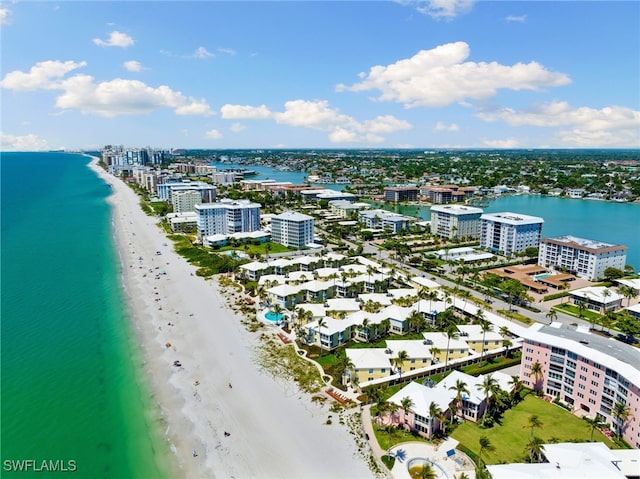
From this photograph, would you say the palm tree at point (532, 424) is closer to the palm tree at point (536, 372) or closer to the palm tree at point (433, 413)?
the palm tree at point (536, 372)

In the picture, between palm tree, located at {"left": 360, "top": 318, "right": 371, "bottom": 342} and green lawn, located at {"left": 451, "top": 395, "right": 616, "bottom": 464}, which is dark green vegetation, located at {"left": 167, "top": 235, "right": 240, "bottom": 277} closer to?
palm tree, located at {"left": 360, "top": 318, "right": 371, "bottom": 342}

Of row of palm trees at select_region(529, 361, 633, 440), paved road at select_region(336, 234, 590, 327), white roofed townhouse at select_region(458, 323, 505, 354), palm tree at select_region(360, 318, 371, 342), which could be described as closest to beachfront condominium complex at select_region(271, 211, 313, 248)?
paved road at select_region(336, 234, 590, 327)

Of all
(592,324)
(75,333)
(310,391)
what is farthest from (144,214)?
(592,324)

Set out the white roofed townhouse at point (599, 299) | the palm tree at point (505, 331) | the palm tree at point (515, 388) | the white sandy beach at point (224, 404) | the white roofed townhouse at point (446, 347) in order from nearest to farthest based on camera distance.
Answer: the white sandy beach at point (224, 404) → the palm tree at point (515, 388) → the white roofed townhouse at point (446, 347) → the palm tree at point (505, 331) → the white roofed townhouse at point (599, 299)

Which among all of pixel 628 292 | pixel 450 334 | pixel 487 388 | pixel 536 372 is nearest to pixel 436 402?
pixel 487 388

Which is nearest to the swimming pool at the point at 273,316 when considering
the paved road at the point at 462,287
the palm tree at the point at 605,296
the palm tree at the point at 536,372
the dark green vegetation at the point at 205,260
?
the dark green vegetation at the point at 205,260

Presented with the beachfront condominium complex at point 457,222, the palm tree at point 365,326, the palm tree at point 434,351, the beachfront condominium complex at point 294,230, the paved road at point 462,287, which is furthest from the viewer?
the beachfront condominium complex at point 457,222
